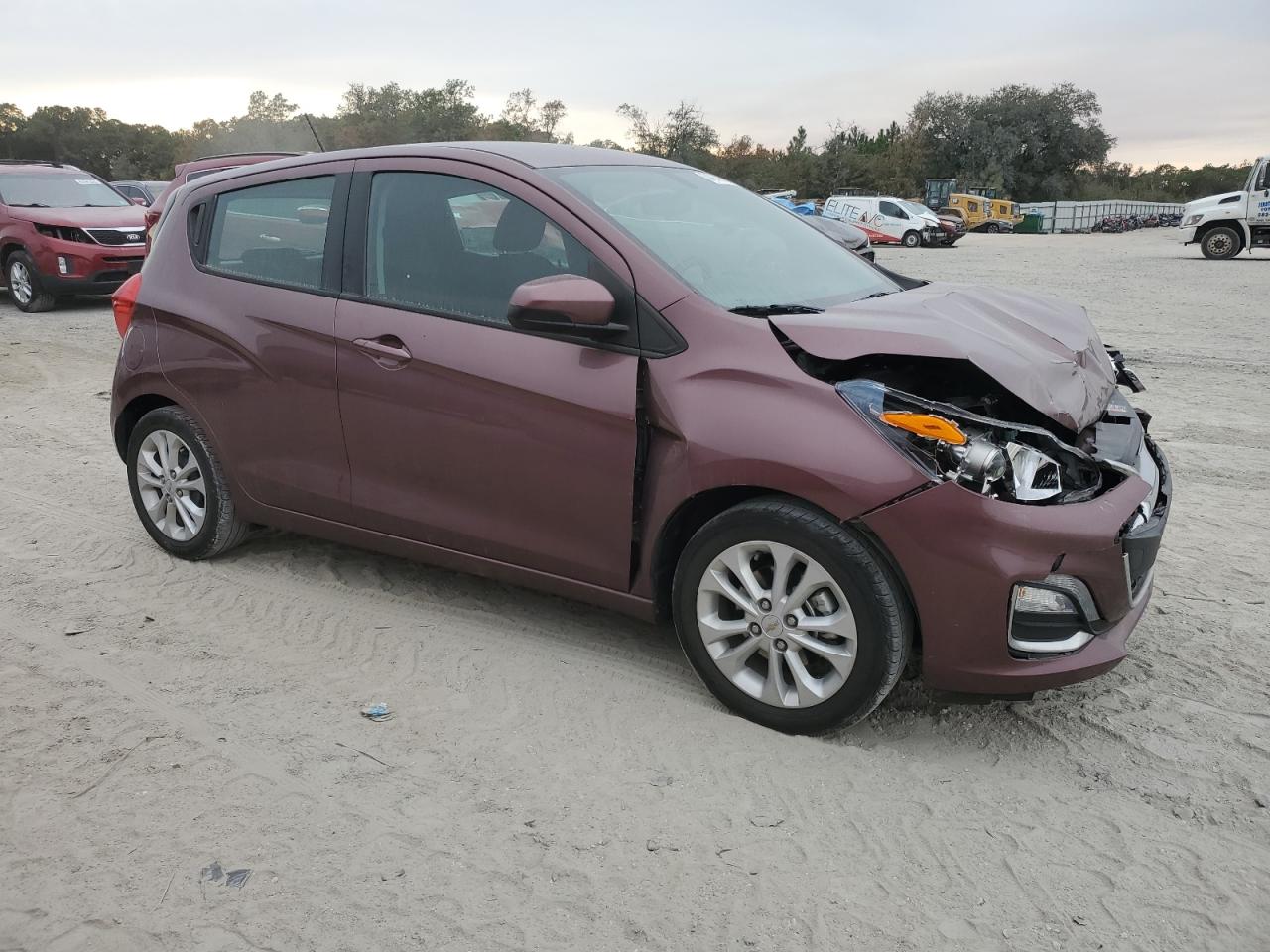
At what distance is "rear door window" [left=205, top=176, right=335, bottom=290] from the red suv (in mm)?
10502

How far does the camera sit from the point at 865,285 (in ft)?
13.6

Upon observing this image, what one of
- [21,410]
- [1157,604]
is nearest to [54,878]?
[1157,604]

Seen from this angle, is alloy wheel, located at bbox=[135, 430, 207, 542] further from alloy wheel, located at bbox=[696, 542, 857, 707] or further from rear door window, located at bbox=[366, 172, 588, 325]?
alloy wheel, located at bbox=[696, 542, 857, 707]

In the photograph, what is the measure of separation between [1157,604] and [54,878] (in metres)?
3.99

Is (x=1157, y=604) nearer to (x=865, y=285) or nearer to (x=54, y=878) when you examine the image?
(x=865, y=285)

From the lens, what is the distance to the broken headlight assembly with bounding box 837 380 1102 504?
3039 millimetres

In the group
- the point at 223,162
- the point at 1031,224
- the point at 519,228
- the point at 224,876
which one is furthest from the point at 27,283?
the point at 1031,224

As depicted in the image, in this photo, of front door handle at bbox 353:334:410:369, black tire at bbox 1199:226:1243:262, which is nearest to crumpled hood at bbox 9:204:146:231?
front door handle at bbox 353:334:410:369

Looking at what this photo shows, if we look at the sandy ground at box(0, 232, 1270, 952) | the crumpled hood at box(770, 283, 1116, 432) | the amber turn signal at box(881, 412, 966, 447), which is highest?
the crumpled hood at box(770, 283, 1116, 432)

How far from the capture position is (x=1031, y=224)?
49250 mm

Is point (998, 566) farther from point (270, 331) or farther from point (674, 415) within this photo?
point (270, 331)

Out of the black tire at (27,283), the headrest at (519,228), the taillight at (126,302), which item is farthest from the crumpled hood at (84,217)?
the headrest at (519,228)

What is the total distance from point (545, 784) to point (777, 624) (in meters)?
0.85

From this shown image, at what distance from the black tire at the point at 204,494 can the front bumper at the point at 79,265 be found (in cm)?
990
